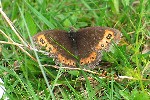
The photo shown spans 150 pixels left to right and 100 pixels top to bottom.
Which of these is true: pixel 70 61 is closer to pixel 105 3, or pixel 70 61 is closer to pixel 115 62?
pixel 115 62

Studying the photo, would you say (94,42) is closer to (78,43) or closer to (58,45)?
(78,43)

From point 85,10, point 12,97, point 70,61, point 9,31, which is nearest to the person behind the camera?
point 12,97

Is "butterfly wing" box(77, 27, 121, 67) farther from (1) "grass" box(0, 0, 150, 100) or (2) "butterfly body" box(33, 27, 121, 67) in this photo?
(1) "grass" box(0, 0, 150, 100)

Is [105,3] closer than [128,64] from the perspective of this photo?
No

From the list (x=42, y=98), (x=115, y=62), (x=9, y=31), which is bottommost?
(x=42, y=98)

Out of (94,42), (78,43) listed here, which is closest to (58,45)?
(78,43)

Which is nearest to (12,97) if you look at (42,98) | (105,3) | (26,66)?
(42,98)

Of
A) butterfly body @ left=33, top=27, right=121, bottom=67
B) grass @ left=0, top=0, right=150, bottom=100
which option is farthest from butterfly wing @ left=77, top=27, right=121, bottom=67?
grass @ left=0, top=0, right=150, bottom=100

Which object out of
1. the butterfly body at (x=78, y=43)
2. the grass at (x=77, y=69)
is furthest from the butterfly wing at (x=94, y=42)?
the grass at (x=77, y=69)
